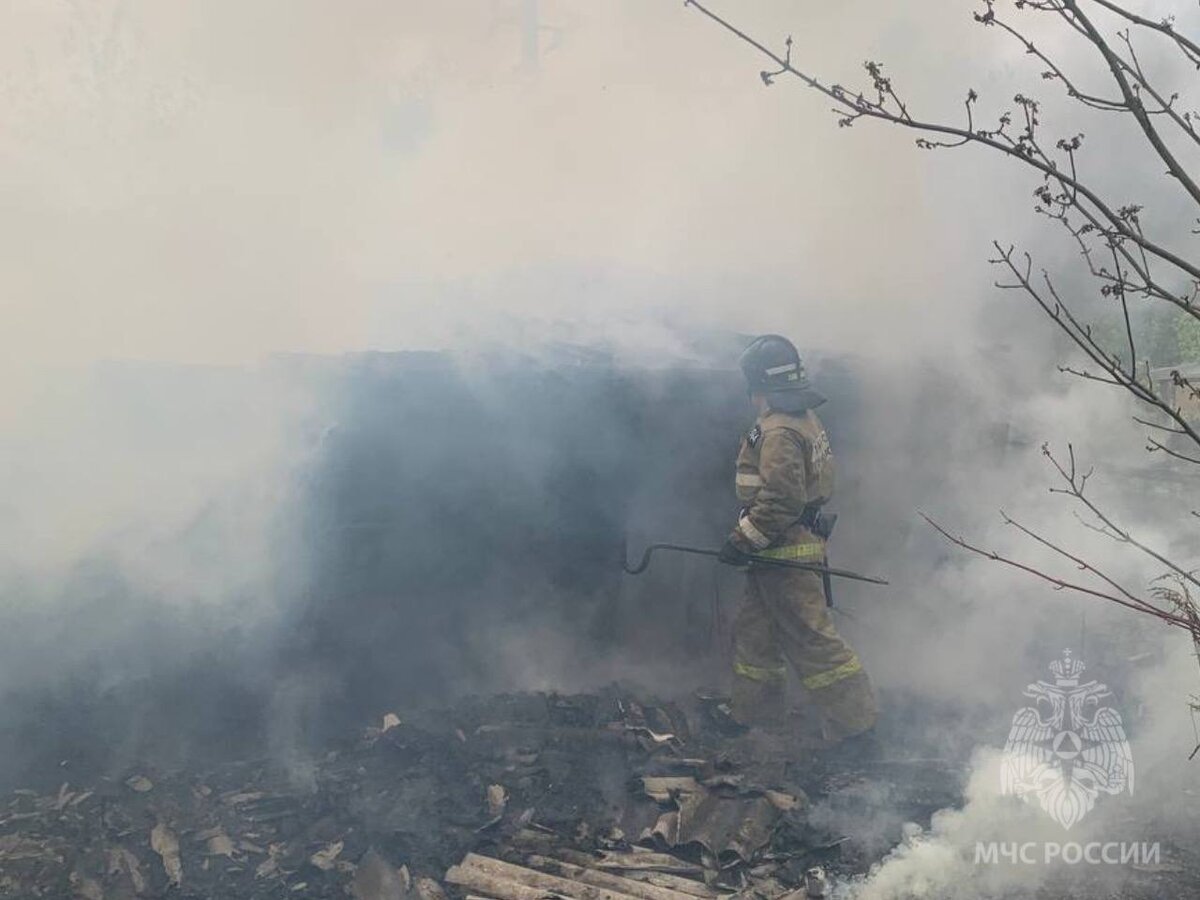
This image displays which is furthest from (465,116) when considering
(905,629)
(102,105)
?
(905,629)

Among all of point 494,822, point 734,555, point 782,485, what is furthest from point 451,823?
point 782,485

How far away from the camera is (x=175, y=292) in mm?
8883

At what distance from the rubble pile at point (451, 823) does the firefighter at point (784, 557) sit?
47cm

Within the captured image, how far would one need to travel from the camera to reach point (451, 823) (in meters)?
4.50

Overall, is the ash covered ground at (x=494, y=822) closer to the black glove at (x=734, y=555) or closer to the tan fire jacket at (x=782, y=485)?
the black glove at (x=734, y=555)

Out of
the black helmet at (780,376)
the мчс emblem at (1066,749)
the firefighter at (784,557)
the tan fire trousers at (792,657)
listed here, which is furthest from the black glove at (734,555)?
the мчс emblem at (1066,749)

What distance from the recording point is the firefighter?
18.1ft

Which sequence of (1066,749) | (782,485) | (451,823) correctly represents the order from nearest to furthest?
(451,823)
(1066,749)
(782,485)

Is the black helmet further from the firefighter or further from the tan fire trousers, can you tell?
the tan fire trousers

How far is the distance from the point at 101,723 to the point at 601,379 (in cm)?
340

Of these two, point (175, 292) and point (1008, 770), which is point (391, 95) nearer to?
point (175, 292)

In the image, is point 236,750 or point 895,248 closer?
point 236,750

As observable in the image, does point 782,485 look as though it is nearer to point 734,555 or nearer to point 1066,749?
point 734,555

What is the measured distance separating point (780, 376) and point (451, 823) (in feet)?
9.81
